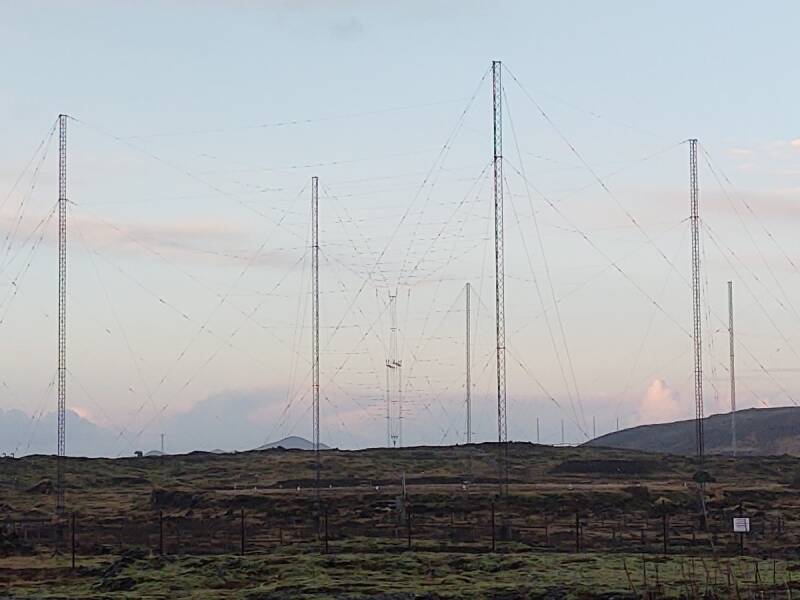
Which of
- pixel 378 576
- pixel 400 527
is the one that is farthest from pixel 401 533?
pixel 378 576

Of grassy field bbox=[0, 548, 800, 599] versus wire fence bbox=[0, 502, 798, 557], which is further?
wire fence bbox=[0, 502, 798, 557]

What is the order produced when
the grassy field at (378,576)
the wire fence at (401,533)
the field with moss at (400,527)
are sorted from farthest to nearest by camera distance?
the wire fence at (401,533) → the field with moss at (400,527) → the grassy field at (378,576)

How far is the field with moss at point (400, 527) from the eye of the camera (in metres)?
44.1

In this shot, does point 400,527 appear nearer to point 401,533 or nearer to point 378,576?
point 401,533

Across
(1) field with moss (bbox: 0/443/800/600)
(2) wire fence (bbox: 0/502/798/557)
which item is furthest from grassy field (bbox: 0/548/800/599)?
(2) wire fence (bbox: 0/502/798/557)

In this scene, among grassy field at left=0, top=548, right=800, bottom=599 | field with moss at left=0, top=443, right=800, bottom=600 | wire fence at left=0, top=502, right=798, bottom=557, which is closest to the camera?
grassy field at left=0, top=548, right=800, bottom=599

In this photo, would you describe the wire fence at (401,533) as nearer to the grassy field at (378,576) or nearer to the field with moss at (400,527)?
the field with moss at (400,527)

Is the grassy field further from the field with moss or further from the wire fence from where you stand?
the wire fence

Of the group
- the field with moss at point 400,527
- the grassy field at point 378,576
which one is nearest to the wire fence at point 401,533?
the field with moss at point 400,527

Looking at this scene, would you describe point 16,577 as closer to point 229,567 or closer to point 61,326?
point 229,567

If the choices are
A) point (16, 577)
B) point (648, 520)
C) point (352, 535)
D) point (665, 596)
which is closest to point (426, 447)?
point (648, 520)

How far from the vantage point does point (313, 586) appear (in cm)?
4344

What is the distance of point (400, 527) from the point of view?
68438 millimetres

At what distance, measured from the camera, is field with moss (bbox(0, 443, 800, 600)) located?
44062 mm
